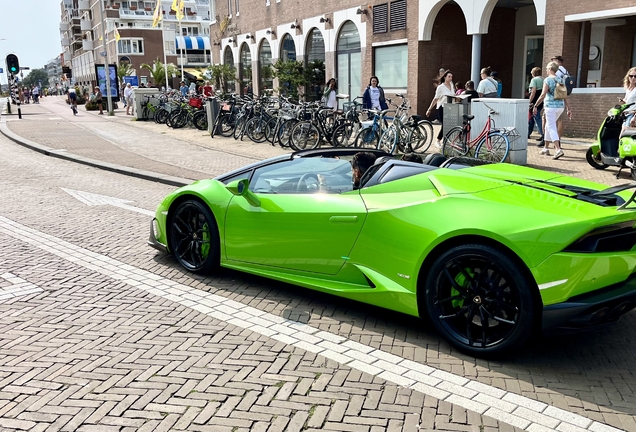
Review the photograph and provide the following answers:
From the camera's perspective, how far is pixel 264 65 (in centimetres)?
3381

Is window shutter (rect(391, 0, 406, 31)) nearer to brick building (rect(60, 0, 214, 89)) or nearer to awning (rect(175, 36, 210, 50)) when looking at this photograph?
brick building (rect(60, 0, 214, 89))

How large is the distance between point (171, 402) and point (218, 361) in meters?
0.53

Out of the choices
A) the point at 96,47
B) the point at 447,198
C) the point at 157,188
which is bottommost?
the point at 157,188

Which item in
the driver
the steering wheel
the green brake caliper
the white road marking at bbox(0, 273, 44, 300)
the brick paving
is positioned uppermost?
the driver

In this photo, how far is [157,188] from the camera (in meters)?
10.8

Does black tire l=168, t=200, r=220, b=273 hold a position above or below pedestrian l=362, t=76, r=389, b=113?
below

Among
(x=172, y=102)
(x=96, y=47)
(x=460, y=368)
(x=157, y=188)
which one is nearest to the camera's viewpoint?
(x=460, y=368)

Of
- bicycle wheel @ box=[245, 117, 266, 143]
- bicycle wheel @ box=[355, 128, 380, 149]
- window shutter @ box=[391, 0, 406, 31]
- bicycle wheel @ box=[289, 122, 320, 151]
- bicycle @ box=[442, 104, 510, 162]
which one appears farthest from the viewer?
window shutter @ box=[391, 0, 406, 31]

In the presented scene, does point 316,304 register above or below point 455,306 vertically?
below

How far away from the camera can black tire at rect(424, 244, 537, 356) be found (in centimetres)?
336

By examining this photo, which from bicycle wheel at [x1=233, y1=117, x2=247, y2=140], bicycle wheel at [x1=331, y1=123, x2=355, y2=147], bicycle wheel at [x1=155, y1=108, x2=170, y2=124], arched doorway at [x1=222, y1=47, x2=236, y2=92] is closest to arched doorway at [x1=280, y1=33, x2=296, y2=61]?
arched doorway at [x1=222, y1=47, x2=236, y2=92]

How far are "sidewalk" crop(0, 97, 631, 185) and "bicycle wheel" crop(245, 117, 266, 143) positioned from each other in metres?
0.30

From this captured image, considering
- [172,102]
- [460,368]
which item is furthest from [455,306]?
[172,102]

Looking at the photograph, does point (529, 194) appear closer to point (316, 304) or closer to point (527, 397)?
point (527, 397)
